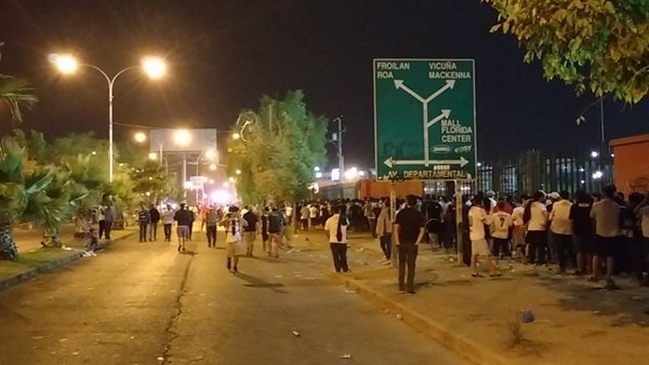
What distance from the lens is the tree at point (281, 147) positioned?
49.5m

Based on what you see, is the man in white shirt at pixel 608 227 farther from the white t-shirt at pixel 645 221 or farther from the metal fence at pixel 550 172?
the metal fence at pixel 550 172

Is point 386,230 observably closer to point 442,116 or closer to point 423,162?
point 423,162

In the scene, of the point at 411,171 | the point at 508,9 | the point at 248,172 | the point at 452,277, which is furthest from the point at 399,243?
the point at 248,172

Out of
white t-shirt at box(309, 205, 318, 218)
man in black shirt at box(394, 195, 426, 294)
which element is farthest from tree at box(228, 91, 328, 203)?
man in black shirt at box(394, 195, 426, 294)

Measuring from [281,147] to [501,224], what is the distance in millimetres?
30196

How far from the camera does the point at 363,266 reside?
23797mm

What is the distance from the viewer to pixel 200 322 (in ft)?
45.7

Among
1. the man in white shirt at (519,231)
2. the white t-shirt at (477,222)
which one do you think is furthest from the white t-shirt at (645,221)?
the man in white shirt at (519,231)

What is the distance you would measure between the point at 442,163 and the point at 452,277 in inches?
134

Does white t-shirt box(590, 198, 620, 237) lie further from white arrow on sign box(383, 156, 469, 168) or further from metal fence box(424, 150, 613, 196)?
metal fence box(424, 150, 613, 196)

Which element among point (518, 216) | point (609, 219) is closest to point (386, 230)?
point (518, 216)

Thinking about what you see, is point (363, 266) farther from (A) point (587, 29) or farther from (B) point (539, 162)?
(A) point (587, 29)

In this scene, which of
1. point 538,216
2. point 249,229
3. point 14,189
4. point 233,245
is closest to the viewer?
point 538,216

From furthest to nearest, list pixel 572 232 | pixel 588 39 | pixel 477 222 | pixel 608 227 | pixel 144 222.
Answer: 1. pixel 144 222
2. pixel 477 222
3. pixel 572 232
4. pixel 608 227
5. pixel 588 39
